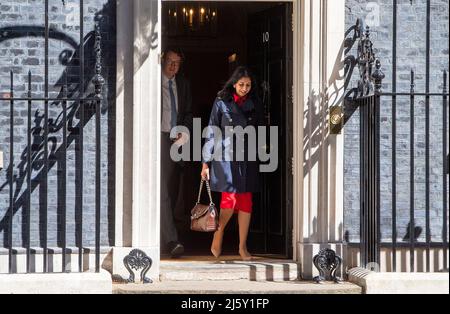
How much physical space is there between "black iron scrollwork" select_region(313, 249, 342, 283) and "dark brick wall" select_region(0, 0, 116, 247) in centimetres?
199

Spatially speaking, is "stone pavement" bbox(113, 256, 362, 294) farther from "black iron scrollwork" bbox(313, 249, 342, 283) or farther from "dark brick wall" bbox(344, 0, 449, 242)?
"dark brick wall" bbox(344, 0, 449, 242)

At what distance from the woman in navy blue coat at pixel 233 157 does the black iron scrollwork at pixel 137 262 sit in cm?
107

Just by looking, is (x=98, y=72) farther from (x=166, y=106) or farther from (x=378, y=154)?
(x=378, y=154)

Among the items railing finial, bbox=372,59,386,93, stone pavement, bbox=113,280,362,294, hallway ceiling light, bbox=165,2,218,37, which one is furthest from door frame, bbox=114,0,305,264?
hallway ceiling light, bbox=165,2,218,37

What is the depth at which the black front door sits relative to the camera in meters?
11.5

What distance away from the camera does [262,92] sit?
39.8 ft

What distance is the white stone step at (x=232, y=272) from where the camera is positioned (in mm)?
10945

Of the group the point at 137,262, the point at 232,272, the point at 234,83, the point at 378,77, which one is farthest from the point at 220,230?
the point at 378,77

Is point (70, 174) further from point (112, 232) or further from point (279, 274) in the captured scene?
point (279, 274)

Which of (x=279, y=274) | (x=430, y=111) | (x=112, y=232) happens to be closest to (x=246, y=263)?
(x=279, y=274)

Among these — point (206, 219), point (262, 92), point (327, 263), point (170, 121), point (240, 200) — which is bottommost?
point (327, 263)

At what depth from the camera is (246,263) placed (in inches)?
442

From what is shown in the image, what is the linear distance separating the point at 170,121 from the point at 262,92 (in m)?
1.03

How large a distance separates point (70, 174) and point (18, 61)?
45.1 inches
